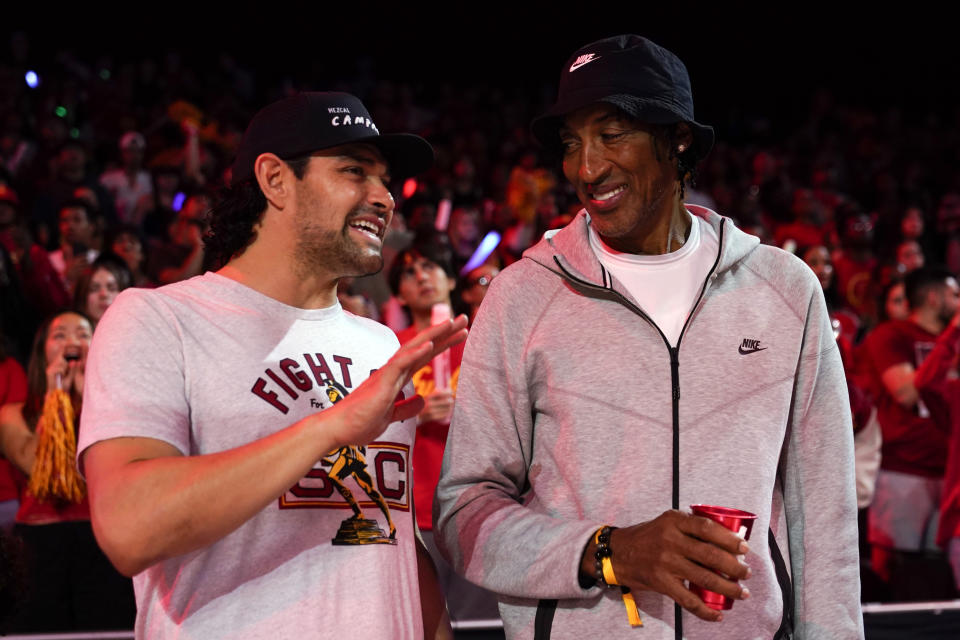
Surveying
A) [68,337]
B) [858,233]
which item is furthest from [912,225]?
[68,337]

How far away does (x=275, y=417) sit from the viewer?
2137 mm

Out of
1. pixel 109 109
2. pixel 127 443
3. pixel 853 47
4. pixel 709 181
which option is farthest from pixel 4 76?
pixel 853 47

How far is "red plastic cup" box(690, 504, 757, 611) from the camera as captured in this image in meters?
1.85

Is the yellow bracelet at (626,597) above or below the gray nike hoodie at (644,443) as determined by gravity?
below

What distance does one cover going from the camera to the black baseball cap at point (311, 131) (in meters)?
2.38

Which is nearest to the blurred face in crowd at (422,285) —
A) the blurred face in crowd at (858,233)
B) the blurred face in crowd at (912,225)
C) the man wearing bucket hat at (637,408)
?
the man wearing bucket hat at (637,408)

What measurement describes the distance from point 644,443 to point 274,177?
1021 mm

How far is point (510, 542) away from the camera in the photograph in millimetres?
2182

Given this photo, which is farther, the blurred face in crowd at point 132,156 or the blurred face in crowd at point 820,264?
the blurred face in crowd at point 132,156

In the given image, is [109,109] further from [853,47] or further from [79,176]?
[853,47]

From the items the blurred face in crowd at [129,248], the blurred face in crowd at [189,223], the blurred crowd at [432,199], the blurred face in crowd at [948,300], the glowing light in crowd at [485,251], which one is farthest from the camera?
the glowing light in crowd at [485,251]

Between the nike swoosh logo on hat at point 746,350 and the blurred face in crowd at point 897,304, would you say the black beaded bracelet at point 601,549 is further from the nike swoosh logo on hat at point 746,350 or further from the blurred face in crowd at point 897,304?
the blurred face in crowd at point 897,304

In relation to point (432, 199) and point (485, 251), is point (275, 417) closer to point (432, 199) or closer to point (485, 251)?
point (485, 251)

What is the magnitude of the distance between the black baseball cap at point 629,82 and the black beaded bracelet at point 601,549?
890 mm
